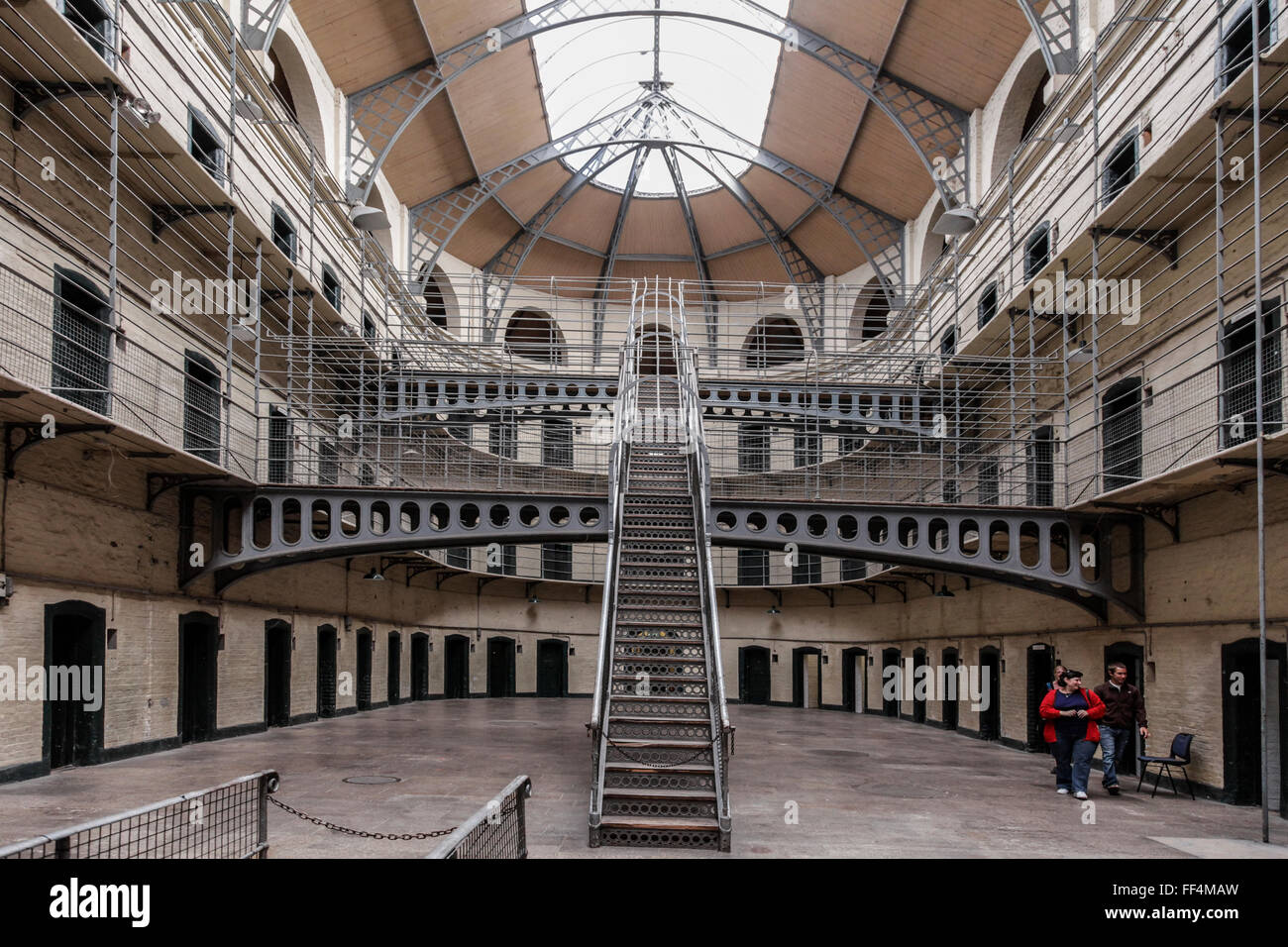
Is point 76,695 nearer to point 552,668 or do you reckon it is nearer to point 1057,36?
point 1057,36

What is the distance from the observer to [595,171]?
26.4m

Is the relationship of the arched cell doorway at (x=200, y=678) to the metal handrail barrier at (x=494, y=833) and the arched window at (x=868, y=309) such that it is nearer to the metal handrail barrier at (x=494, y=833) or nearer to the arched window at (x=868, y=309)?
the metal handrail barrier at (x=494, y=833)

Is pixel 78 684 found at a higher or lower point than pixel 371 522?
lower

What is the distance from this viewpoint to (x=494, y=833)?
546cm

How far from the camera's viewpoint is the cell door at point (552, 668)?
27188mm

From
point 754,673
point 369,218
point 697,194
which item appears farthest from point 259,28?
point 754,673

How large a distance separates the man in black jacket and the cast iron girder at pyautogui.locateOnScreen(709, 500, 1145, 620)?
5.61 feet

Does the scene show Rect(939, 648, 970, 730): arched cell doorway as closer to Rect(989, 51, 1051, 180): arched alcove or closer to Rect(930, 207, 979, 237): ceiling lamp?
Rect(930, 207, 979, 237): ceiling lamp

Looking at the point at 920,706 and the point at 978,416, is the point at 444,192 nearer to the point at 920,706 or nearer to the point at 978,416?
the point at 978,416

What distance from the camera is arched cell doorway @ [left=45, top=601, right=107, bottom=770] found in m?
10.4

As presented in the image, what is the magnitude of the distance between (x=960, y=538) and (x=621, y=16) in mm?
12141

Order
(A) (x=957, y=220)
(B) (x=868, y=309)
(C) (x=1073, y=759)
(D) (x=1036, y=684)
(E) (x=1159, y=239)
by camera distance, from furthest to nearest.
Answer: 1. (B) (x=868, y=309)
2. (D) (x=1036, y=684)
3. (A) (x=957, y=220)
4. (E) (x=1159, y=239)
5. (C) (x=1073, y=759)
